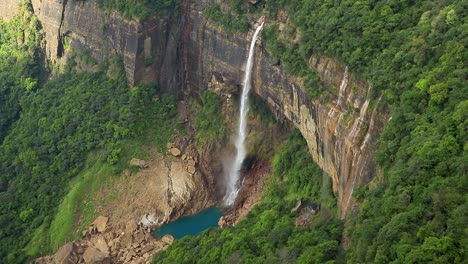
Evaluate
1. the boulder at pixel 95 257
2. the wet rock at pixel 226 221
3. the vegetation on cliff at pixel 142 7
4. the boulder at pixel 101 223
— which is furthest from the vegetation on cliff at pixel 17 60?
the wet rock at pixel 226 221

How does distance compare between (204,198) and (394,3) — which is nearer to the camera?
(394,3)

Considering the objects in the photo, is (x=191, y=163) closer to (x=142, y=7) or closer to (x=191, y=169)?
(x=191, y=169)

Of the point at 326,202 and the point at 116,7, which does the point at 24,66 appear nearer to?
the point at 116,7

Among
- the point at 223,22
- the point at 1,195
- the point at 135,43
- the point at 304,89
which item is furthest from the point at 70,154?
the point at 304,89

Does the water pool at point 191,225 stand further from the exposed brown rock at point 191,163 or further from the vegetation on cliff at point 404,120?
the vegetation on cliff at point 404,120

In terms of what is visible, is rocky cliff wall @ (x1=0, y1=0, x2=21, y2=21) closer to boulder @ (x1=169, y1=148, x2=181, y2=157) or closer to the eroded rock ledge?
boulder @ (x1=169, y1=148, x2=181, y2=157)
